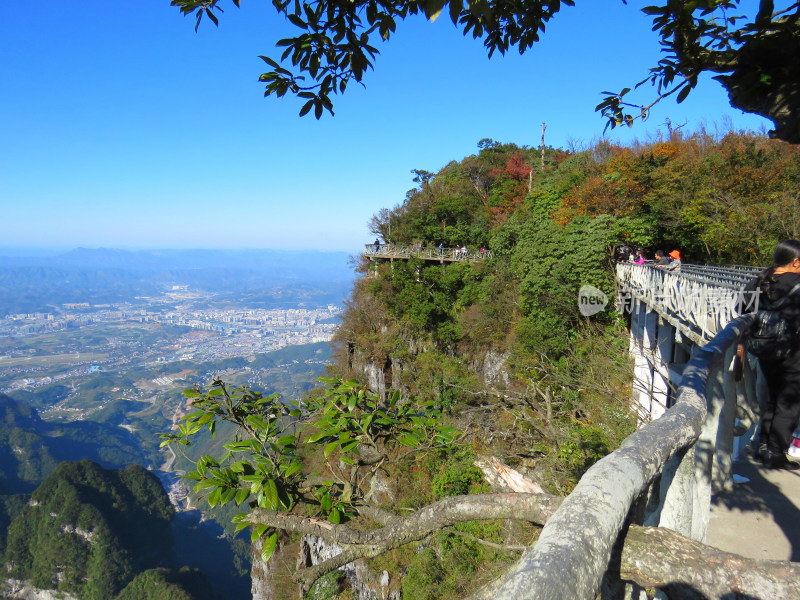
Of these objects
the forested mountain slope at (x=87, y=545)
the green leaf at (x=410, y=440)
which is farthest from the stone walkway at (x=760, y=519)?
the forested mountain slope at (x=87, y=545)

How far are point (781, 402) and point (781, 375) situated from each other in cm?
18

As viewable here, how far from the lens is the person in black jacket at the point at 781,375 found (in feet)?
7.90

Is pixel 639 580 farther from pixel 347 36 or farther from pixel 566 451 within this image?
pixel 566 451

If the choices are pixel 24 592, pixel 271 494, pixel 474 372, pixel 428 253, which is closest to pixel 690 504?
pixel 271 494

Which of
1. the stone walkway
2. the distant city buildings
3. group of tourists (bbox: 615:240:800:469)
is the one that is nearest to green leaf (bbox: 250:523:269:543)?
the stone walkway

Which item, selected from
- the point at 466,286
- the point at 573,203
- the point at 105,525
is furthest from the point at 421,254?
the point at 105,525

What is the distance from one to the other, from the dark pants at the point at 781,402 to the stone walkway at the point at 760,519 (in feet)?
0.77

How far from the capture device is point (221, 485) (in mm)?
1838

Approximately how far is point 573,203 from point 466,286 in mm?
6243

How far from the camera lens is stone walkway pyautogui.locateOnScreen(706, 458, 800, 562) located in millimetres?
1965

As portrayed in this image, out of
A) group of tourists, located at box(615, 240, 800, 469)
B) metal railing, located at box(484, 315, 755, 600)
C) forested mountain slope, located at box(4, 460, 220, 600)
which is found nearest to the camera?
metal railing, located at box(484, 315, 755, 600)

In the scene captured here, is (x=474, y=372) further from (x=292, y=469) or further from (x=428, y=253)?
(x=292, y=469)

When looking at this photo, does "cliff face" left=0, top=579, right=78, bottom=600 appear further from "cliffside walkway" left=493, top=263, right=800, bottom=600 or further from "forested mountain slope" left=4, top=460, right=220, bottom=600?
"cliffside walkway" left=493, top=263, right=800, bottom=600

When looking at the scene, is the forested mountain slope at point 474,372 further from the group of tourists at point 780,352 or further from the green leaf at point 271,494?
the group of tourists at point 780,352
